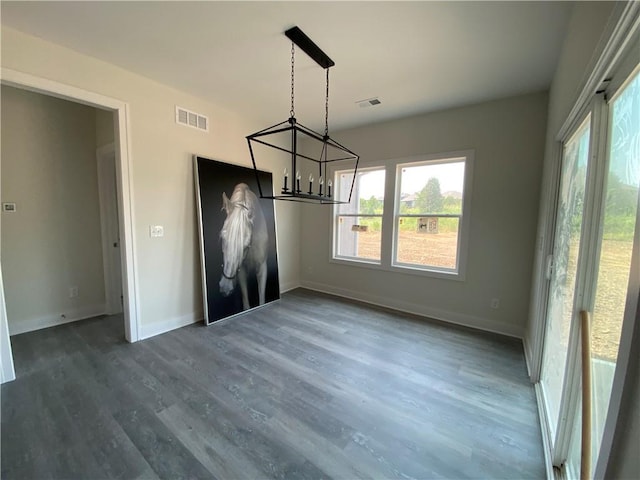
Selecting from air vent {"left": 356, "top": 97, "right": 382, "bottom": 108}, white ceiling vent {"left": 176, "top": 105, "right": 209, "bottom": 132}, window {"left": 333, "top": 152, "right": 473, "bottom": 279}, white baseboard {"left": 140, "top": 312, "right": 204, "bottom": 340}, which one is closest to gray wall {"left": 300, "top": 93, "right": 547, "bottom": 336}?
window {"left": 333, "top": 152, "right": 473, "bottom": 279}

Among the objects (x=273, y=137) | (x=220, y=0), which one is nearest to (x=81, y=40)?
(x=220, y=0)

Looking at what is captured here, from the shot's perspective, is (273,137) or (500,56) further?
(273,137)

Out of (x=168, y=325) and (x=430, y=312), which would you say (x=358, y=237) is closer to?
(x=430, y=312)

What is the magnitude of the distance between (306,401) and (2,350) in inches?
95.5

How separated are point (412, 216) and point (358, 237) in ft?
3.17

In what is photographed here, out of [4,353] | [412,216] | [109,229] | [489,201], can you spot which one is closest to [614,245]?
[489,201]

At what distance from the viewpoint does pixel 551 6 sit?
167 centimetres

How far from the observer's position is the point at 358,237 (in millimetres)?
4367

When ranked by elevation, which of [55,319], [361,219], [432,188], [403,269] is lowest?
[55,319]

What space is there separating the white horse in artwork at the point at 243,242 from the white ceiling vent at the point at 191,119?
829mm

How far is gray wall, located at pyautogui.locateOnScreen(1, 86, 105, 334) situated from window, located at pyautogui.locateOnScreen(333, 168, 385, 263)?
11.4 ft

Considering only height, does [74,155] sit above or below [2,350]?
above

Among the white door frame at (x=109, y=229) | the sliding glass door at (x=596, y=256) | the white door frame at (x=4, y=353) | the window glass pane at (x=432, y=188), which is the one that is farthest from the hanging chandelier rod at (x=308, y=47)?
the white door frame at (x=4, y=353)

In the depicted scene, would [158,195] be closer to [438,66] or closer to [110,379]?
[110,379]
